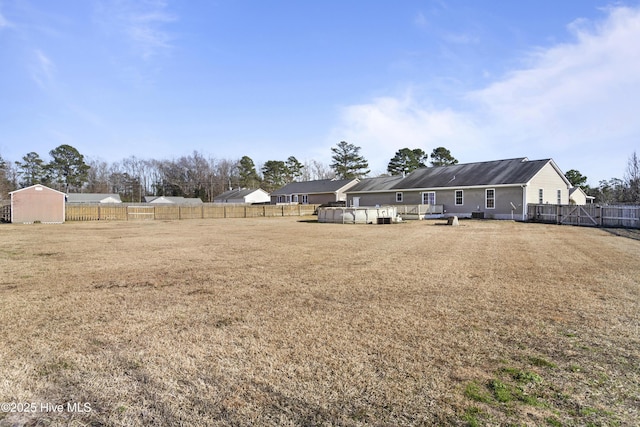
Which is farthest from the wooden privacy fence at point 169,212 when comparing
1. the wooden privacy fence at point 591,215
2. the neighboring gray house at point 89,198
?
the wooden privacy fence at point 591,215

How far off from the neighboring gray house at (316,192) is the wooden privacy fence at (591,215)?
71.3 feet

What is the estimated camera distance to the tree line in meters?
58.3

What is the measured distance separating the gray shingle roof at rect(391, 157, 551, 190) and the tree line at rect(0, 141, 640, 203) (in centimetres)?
2649

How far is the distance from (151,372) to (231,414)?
107 cm

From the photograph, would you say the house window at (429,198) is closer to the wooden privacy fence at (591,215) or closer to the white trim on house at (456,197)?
the white trim on house at (456,197)

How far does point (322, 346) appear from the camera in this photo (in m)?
3.72

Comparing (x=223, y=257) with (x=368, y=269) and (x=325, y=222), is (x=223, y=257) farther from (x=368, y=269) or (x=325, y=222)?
(x=325, y=222)

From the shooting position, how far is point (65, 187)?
62875 millimetres

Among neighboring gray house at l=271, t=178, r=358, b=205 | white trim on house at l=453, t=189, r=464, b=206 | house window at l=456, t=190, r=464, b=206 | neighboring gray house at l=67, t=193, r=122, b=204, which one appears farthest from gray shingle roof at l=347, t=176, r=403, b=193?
→ neighboring gray house at l=67, t=193, r=122, b=204

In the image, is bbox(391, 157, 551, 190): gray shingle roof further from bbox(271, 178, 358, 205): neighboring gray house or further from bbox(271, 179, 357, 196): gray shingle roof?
bbox(271, 179, 357, 196): gray shingle roof

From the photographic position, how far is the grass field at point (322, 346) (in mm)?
2643

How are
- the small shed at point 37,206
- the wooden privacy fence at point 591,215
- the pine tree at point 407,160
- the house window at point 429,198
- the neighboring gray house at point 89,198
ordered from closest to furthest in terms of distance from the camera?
1. the wooden privacy fence at point 591,215
2. the small shed at point 37,206
3. the house window at point 429,198
4. the neighboring gray house at point 89,198
5. the pine tree at point 407,160

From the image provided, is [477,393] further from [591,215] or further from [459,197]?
[459,197]

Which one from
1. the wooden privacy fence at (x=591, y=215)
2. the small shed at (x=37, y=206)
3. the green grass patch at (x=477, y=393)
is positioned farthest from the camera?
the small shed at (x=37, y=206)
